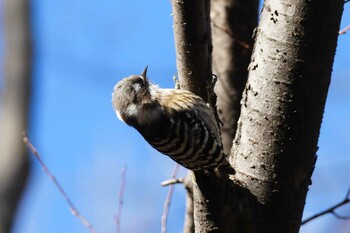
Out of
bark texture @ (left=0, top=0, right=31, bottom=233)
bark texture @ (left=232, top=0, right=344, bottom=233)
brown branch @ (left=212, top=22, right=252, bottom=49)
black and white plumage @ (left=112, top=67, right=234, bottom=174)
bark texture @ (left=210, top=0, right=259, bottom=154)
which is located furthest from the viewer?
bark texture @ (left=210, top=0, right=259, bottom=154)

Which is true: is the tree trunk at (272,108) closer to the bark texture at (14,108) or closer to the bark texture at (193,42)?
the bark texture at (193,42)

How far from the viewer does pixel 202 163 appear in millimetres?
3779

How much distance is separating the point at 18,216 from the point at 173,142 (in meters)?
1.36

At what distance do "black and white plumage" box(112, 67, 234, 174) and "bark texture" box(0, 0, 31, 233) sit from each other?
0.90m

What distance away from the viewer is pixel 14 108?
382 cm

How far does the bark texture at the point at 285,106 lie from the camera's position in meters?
2.86

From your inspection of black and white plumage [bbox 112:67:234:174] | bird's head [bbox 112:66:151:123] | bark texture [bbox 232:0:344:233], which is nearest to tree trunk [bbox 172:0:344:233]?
bark texture [bbox 232:0:344:233]

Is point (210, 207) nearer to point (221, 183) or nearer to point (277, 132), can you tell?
point (221, 183)

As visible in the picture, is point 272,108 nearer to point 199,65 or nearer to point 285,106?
point 285,106

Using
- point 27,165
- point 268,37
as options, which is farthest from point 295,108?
point 27,165

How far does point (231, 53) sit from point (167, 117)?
1.02 metres

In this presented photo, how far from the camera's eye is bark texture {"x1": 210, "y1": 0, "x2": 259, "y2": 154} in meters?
5.00

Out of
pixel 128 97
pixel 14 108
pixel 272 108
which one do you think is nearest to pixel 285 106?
pixel 272 108

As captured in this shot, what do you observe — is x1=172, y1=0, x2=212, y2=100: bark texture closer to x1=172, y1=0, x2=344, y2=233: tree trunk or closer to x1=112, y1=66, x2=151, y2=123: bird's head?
x1=172, y1=0, x2=344, y2=233: tree trunk
